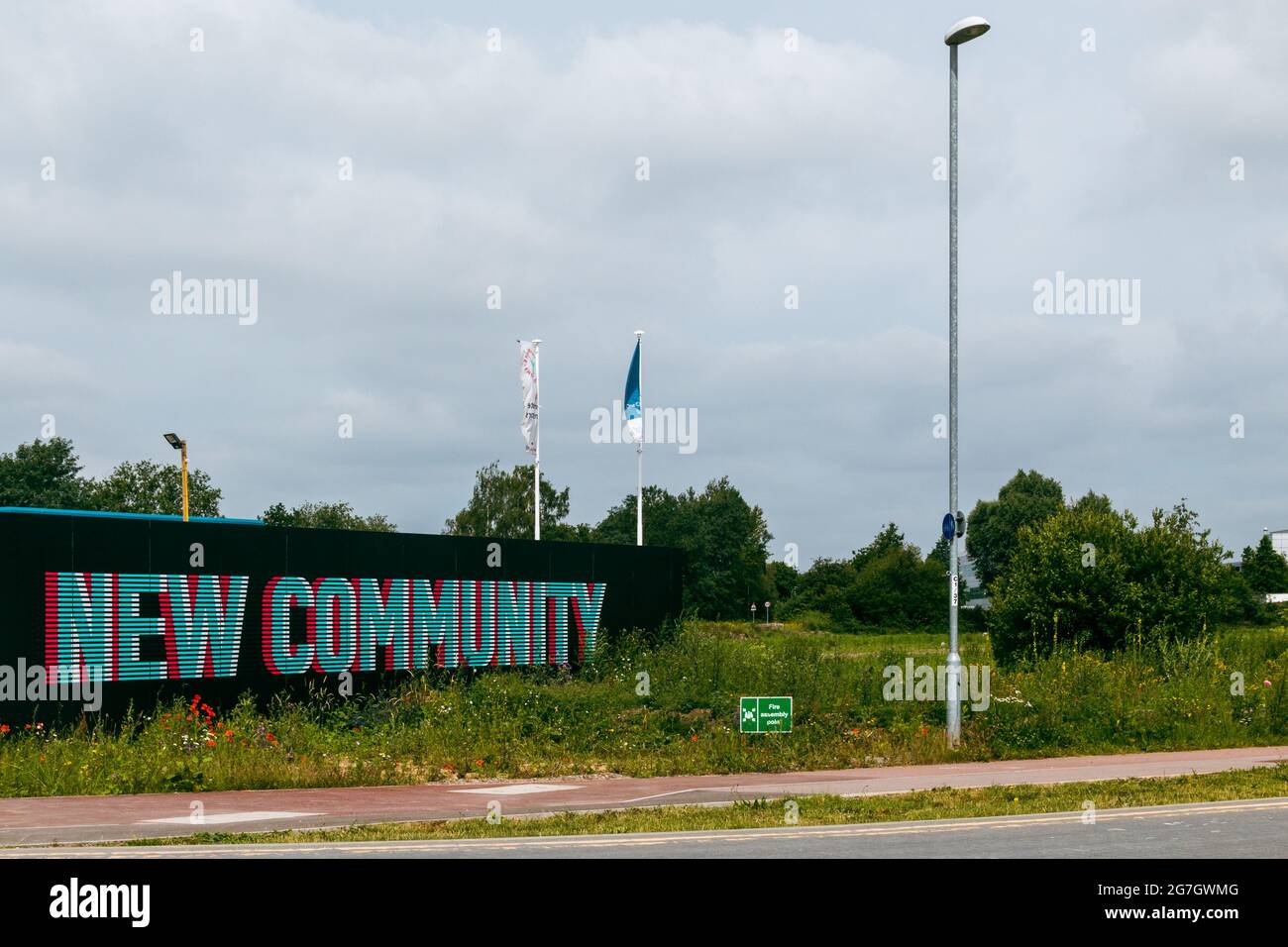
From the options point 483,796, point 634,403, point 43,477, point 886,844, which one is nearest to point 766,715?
point 483,796

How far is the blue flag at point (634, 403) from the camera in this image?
116 feet

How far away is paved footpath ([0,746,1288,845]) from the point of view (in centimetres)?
1393

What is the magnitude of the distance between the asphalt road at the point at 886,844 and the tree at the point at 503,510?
3165 inches

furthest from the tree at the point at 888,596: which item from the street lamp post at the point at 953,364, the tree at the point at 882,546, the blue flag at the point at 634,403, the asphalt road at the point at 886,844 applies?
the asphalt road at the point at 886,844

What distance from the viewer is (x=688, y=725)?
22750 mm

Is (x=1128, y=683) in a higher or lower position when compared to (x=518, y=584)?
lower

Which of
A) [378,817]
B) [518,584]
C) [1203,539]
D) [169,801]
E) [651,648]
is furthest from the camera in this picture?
[1203,539]

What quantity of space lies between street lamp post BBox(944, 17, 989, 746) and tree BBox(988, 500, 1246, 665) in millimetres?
18021

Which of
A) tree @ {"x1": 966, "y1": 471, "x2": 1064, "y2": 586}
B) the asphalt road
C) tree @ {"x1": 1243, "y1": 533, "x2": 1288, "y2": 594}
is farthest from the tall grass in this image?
tree @ {"x1": 966, "y1": 471, "x2": 1064, "y2": 586}

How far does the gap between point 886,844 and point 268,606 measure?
14.6 meters

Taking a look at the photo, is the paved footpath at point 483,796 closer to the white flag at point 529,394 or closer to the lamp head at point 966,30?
the lamp head at point 966,30
